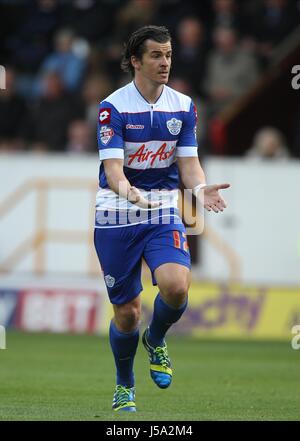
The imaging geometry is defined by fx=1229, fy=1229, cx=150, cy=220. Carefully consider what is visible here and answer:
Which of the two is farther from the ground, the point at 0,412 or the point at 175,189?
the point at 175,189

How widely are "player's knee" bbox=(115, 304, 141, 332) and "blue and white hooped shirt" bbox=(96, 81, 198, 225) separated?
0.73 meters

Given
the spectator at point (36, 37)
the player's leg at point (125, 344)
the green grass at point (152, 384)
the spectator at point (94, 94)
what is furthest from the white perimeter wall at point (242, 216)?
the player's leg at point (125, 344)

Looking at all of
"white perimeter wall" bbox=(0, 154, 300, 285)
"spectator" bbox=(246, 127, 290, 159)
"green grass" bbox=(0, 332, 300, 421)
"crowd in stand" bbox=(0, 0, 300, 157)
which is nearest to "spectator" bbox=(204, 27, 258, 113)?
"crowd in stand" bbox=(0, 0, 300, 157)

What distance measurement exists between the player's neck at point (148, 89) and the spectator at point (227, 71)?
930 cm

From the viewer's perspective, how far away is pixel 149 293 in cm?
1666

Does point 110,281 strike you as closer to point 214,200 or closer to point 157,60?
point 214,200

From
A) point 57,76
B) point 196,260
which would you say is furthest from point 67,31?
point 196,260

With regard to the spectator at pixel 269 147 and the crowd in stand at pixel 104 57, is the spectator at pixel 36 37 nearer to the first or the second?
the crowd in stand at pixel 104 57

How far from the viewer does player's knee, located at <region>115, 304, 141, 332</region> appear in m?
8.95

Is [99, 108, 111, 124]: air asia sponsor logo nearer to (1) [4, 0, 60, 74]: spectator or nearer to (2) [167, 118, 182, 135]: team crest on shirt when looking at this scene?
(2) [167, 118, 182, 135]: team crest on shirt

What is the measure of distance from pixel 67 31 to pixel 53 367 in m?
8.20

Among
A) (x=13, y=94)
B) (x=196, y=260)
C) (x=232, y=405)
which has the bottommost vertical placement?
(x=232, y=405)
